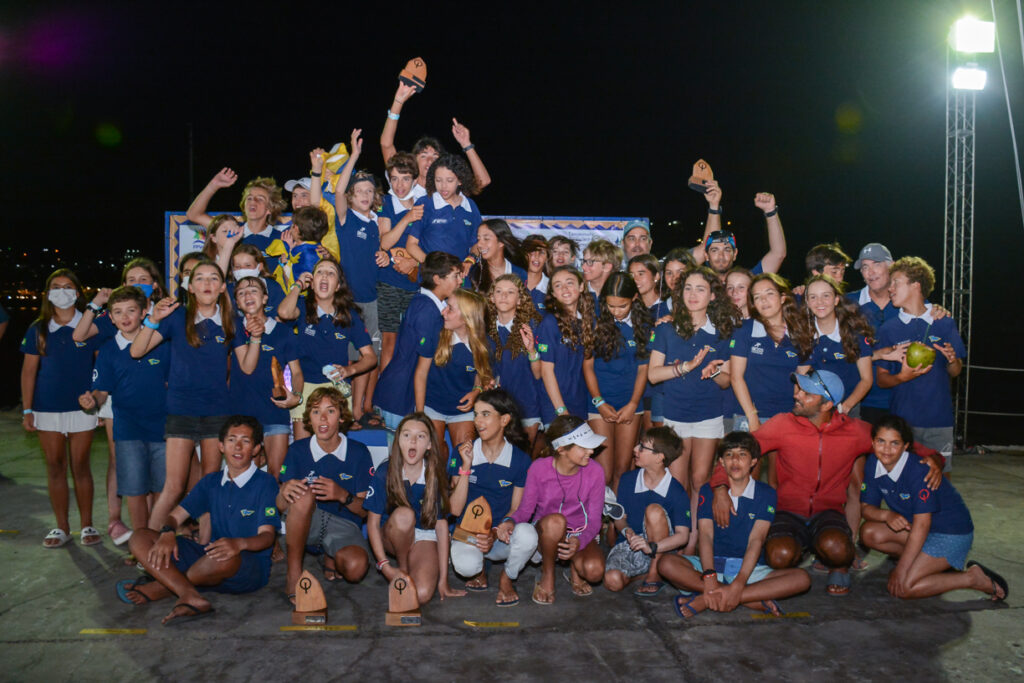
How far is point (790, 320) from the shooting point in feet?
18.4

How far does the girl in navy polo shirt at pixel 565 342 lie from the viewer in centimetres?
578

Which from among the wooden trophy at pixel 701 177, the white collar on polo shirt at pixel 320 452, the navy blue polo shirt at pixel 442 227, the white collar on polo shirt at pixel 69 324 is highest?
the wooden trophy at pixel 701 177

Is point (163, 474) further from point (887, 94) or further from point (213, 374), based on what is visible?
point (887, 94)

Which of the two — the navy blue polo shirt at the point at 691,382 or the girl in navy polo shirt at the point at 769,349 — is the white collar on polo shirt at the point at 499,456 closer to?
the navy blue polo shirt at the point at 691,382

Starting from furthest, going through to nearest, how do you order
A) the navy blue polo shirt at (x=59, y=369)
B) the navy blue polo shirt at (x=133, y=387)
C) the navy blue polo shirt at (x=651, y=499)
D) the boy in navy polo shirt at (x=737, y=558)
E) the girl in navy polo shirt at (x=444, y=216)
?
the girl in navy polo shirt at (x=444, y=216), the navy blue polo shirt at (x=59, y=369), the navy blue polo shirt at (x=133, y=387), the navy blue polo shirt at (x=651, y=499), the boy in navy polo shirt at (x=737, y=558)

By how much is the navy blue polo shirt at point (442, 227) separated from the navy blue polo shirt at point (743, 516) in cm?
338

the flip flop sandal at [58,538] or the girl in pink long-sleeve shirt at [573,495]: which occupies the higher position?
the girl in pink long-sleeve shirt at [573,495]

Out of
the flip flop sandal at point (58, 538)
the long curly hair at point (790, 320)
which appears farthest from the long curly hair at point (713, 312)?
the flip flop sandal at point (58, 538)

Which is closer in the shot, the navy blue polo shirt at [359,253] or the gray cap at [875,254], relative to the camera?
the gray cap at [875,254]

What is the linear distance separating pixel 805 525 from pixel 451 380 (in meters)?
2.83

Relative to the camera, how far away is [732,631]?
4336 millimetres

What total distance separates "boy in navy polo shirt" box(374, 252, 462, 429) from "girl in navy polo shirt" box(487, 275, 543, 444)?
15.6 inches

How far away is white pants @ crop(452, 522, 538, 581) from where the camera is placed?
4.79m

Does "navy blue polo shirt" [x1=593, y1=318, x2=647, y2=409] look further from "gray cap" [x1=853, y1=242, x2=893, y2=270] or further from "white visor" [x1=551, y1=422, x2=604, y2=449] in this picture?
"gray cap" [x1=853, y1=242, x2=893, y2=270]
